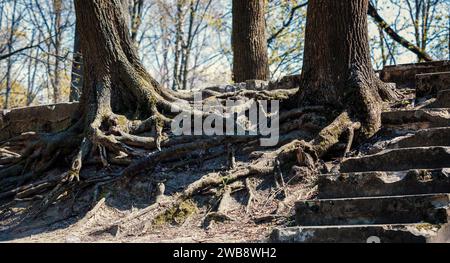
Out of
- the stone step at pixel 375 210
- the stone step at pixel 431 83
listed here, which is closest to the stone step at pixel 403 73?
the stone step at pixel 431 83

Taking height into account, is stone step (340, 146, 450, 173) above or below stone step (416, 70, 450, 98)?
below

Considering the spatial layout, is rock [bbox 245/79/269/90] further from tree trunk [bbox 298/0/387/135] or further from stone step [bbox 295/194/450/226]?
stone step [bbox 295/194/450/226]

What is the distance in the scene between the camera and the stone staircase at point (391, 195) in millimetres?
4988

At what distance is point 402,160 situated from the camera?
615 cm

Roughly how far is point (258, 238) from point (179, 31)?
92.4 feet

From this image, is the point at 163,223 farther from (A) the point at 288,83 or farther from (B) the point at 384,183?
(A) the point at 288,83

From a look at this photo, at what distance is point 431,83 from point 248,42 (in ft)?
13.2

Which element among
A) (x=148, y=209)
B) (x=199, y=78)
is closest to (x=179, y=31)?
(x=199, y=78)

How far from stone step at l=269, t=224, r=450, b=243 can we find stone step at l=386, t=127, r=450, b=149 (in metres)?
1.63

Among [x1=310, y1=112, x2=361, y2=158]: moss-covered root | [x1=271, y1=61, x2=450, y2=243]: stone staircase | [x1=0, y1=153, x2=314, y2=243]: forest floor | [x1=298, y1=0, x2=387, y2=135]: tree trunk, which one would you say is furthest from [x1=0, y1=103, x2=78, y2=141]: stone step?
[x1=271, y1=61, x2=450, y2=243]: stone staircase

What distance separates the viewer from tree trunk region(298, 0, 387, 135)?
7.71 metres

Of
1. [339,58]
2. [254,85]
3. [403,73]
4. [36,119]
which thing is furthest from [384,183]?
[36,119]
